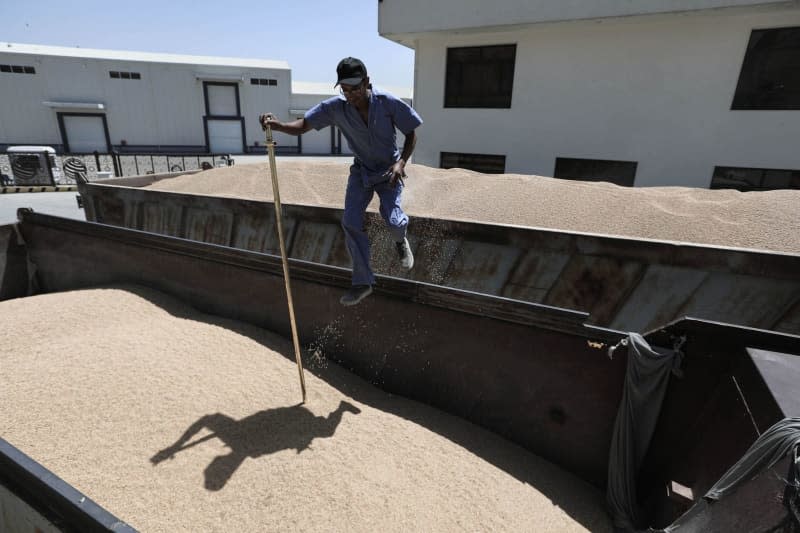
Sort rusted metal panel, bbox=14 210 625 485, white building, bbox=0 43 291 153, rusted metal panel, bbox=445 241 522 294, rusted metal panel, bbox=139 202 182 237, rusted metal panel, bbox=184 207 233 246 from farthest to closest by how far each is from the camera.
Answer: white building, bbox=0 43 291 153, rusted metal panel, bbox=139 202 182 237, rusted metal panel, bbox=184 207 233 246, rusted metal panel, bbox=445 241 522 294, rusted metal panel, bbox=14 210 625 485

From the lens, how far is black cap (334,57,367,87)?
2.33 m

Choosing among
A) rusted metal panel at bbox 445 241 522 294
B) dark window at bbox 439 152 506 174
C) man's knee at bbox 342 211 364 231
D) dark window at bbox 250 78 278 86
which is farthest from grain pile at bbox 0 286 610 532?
dark window at bbox 250 78 278 86

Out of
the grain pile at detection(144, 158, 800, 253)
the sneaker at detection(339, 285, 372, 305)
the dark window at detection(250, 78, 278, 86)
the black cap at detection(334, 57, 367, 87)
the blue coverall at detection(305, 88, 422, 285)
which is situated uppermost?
the dark window at detection(250, 78, 278, 86)

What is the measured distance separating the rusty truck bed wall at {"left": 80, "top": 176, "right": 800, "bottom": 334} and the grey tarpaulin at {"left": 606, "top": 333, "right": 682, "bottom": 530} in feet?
3.79

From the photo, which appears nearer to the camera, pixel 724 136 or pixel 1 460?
pixel 1 460

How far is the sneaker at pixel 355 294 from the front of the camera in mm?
2559

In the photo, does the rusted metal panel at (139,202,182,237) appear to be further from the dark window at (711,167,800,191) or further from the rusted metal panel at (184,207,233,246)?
the dark window at (711,167,800,191)

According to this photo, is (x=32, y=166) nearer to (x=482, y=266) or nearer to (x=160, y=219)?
(x=160, y=219)

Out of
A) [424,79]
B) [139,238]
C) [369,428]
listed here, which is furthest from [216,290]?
[424,79]

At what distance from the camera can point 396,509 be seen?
1927mm

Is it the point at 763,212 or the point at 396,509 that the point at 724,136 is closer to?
the point at 763,212

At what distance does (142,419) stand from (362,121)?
2092 millimetres

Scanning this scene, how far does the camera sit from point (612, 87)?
8.80 metres

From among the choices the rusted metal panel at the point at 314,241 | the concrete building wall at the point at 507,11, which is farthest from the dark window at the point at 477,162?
the rusted metal panel at the point at 314,241
